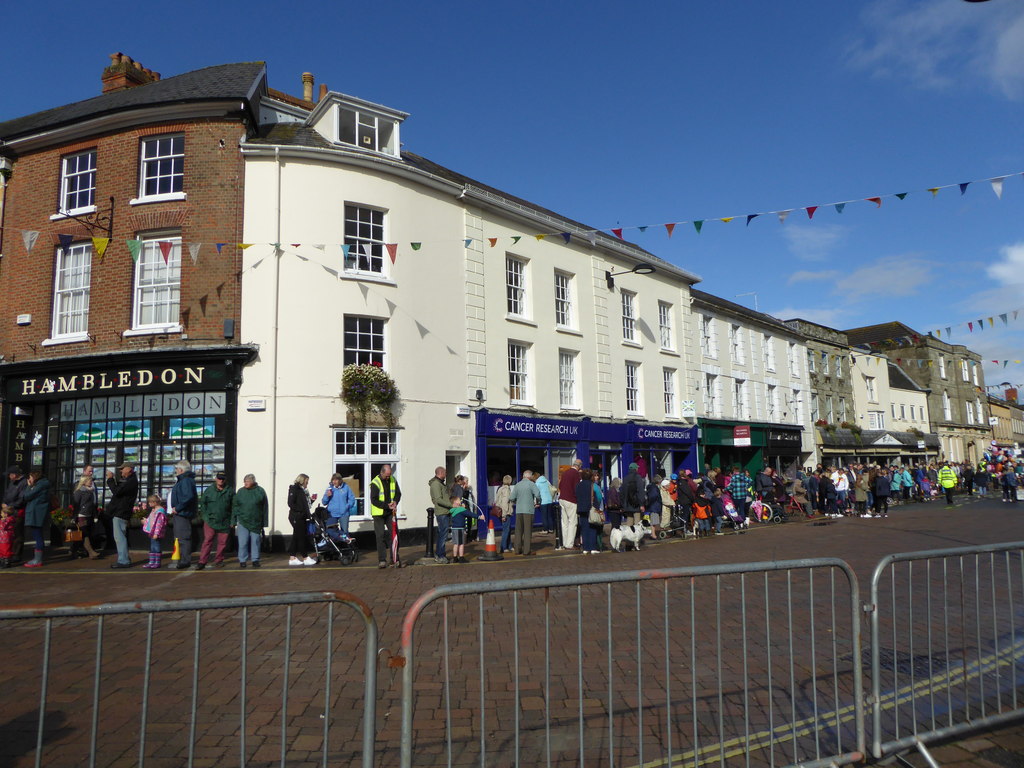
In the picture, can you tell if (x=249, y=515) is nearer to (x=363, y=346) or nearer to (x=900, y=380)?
(x=363, y=346)

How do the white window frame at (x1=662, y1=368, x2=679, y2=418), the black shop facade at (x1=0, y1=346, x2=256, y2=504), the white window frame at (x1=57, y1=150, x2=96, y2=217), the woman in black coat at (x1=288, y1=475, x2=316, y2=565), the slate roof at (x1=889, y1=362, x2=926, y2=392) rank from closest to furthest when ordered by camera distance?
the woman in black coat at (x1=288, y1=475, x2=316, y2=565) < the black shop facade at (x1=0, y1=346, x2=256, y2=504) < the white window frame at (x1=57, y1=150, x2=96, y2=217) < the white window frame at (x1=662, y1=368, x2=679, y2=418) < the slate roof at (x1=889, y1=362, x2=926, y2=392)

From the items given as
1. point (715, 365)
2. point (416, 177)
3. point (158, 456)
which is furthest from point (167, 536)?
point (715, 365)

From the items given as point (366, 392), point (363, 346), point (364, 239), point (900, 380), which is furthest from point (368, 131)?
point (900, 380)

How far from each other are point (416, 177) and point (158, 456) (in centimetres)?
873

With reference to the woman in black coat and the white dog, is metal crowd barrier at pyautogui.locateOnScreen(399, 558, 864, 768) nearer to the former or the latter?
the woman in black coat

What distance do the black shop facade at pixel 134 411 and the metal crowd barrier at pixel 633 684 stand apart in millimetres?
10089

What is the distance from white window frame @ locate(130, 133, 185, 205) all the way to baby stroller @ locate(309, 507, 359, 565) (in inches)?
319

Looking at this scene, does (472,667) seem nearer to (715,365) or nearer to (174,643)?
(174,643)

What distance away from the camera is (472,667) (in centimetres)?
570

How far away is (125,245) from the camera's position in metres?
16.2

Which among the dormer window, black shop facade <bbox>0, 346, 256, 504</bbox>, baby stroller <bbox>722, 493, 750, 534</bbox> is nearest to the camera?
black shop facade <bbox>0, 346, 256, 504</bbox>

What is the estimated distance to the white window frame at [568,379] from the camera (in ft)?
71.8

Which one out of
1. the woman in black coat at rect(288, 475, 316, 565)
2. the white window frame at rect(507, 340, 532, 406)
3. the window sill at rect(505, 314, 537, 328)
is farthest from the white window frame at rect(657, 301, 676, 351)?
the woman in black coat at rect(288, 475, 316, 565)

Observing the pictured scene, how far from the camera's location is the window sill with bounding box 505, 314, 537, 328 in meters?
20.0
